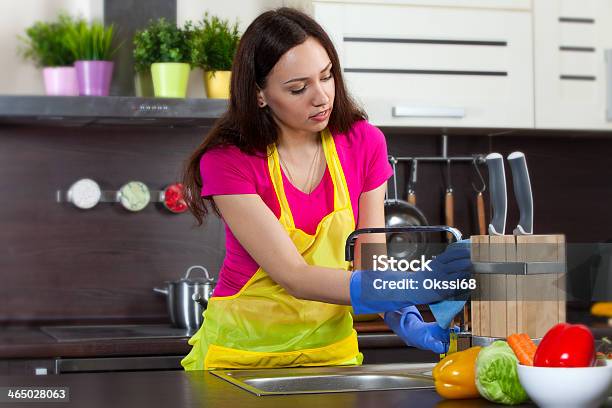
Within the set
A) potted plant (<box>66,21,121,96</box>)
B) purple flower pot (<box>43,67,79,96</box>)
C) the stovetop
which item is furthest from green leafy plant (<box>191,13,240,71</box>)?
the stovetop

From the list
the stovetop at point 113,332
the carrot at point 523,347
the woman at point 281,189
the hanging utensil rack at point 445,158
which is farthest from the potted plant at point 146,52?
the carrot at point 523,347

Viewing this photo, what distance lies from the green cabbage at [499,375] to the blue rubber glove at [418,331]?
157 millimetres

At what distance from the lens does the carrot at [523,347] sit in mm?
1266

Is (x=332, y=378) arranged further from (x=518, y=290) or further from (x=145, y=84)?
(x=145, y=84)

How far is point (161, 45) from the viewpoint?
300 centimetres

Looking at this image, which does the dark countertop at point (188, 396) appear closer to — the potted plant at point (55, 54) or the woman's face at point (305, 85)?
the woman's face at point (305, 85)

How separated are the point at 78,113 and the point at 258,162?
1058 millimetres

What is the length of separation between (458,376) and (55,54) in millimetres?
2071

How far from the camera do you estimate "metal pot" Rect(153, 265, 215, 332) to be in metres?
2.94

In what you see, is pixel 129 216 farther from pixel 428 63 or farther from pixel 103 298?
pixel 428 63

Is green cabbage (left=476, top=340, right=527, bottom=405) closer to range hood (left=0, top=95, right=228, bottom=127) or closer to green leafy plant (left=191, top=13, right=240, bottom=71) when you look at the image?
range hood (left=0, top=95, right=228, bottom=127)

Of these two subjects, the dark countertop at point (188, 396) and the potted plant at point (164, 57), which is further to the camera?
the potted plant at point (164, 57)

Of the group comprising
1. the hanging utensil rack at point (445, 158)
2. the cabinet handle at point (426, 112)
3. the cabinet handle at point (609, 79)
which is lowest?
the hanging utensil rack at point (445, 158)

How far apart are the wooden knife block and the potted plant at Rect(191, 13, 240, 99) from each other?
180cm
